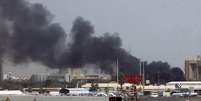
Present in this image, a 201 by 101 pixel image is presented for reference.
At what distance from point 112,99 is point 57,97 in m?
6.91

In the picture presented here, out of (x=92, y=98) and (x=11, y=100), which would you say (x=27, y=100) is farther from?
(x=92, y=98)

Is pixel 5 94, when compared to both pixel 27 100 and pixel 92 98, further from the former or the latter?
pixel 92 98

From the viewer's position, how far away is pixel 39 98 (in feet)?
201

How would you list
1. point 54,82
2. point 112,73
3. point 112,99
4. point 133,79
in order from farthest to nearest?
point 54,82, point 112,73, point 133,79, point 112,99

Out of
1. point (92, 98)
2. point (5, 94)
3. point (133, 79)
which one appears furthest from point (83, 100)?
point (133, 79)

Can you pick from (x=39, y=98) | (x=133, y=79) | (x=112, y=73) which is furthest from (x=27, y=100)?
(x=112, y=73)

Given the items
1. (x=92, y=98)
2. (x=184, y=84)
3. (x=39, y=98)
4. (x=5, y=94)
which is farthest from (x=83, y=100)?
(x=184, y=84)

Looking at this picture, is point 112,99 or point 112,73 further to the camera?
point 112,73

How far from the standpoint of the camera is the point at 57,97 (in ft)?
200

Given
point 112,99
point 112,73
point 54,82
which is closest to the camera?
point 112,99

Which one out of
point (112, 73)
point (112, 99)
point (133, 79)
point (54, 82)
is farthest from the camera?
point (54, 82)

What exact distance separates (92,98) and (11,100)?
31.8ft

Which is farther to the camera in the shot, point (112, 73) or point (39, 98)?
point (112, 73)

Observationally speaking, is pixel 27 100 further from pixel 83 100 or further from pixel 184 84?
pixel 184 84
